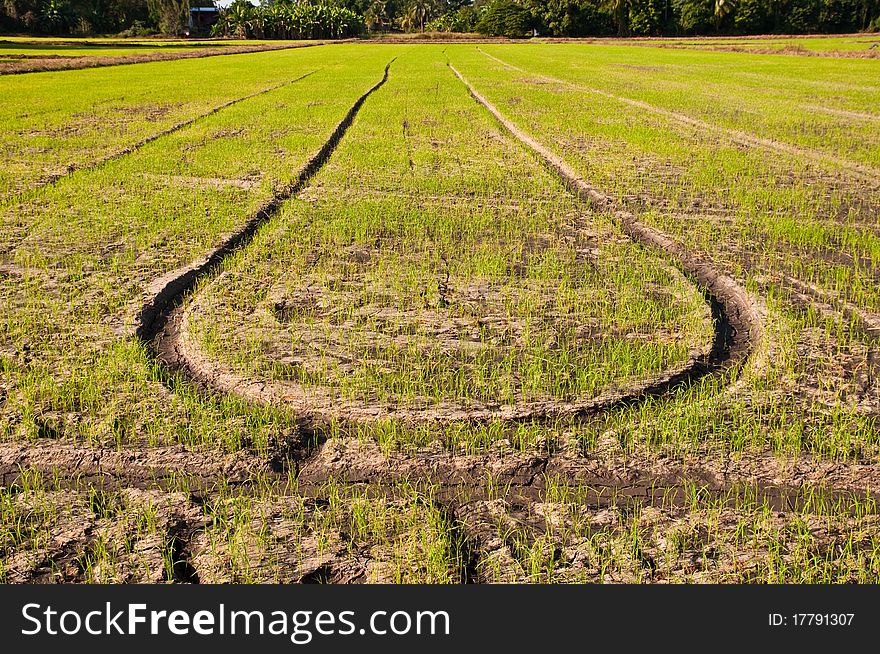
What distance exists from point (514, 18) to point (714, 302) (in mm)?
82885

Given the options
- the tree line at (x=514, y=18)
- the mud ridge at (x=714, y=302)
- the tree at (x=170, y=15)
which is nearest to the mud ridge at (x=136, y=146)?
the mud ridge at (x=714, y=302)

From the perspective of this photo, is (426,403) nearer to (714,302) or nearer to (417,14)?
(714,302)

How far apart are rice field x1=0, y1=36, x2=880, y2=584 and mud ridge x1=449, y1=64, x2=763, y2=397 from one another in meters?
0.03

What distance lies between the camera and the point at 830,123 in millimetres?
14227

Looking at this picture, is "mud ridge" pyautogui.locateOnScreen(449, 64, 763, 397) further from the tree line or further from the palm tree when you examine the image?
the palm tree

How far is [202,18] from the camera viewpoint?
97.2 metres

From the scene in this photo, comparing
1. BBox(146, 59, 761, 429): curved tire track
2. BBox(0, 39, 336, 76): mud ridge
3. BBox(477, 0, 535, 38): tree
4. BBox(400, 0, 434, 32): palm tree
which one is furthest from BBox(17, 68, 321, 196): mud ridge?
BBox(400, 0, 434, 32): palm tree

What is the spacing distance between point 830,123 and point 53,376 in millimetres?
14634

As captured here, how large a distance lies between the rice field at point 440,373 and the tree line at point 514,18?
7359 cm

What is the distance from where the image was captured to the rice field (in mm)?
2768

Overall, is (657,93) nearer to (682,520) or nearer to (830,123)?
(830,123)

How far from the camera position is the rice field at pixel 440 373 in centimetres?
277

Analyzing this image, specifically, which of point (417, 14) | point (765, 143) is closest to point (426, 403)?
point (765, 143)

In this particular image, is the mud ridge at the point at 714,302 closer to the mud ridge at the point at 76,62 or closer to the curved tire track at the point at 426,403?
the curved tire track at the point at 426,403
